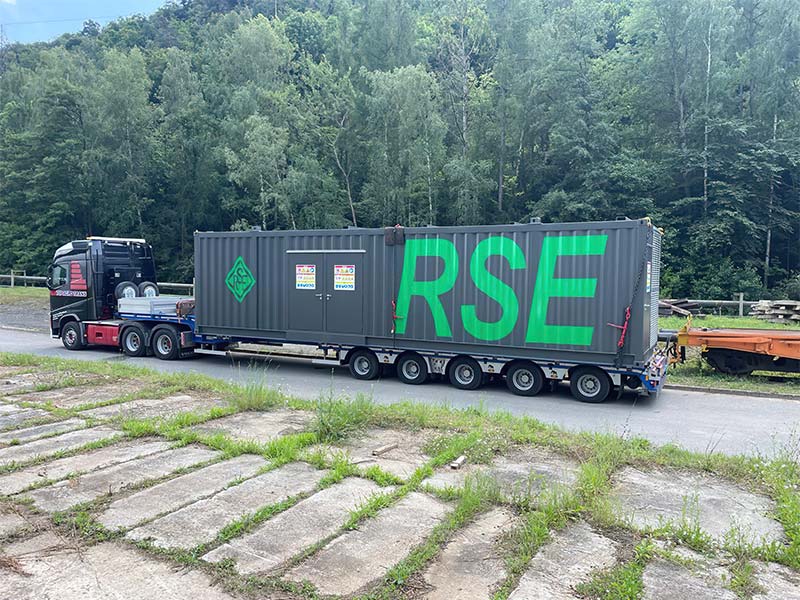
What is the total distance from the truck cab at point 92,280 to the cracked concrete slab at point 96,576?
13.2 meters

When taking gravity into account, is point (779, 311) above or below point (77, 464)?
above

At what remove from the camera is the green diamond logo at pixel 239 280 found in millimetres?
14188

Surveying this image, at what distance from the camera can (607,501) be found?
5.25 meters

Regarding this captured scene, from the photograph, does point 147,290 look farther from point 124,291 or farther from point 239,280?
point 239,280

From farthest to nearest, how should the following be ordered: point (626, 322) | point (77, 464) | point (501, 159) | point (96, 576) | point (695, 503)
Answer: point (501, 159), point (626, 322), point (77, 464), point (695, 503), point (96, 576)

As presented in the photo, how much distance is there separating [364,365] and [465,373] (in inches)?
89.2

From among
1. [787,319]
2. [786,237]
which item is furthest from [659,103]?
[787,319]

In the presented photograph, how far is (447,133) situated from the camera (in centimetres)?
3694

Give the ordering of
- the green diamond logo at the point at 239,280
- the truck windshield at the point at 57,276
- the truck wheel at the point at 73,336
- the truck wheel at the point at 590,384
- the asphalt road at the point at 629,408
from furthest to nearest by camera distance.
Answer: the truck windshield at the point at 57,276
the truck wheel at the point at 73,336
the green diamond logo at the point at 239,280
the truck wheel at the point at 590,384
the asphalt road at the point at 629,408

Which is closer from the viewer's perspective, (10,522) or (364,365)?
→ (10,522)

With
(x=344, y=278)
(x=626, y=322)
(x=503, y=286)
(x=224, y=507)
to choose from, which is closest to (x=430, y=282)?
(x=503, y=286)

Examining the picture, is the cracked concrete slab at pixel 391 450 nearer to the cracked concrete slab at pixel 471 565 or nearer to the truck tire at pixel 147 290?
the cracked concrete slab at pixel 471 565

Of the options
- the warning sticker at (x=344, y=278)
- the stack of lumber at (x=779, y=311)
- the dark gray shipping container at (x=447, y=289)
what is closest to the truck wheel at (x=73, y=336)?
the dark gray shipping container at (x=447, y=289)

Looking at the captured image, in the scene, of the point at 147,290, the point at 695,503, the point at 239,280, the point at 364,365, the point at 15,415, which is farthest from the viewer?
the point at 147,290
